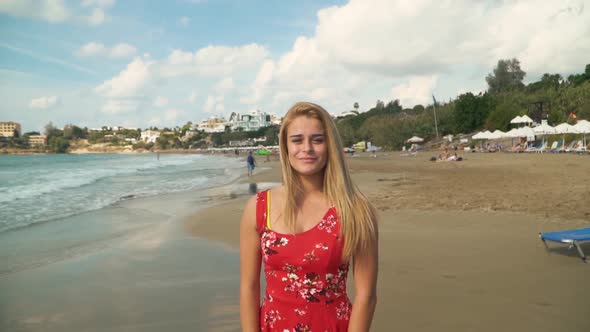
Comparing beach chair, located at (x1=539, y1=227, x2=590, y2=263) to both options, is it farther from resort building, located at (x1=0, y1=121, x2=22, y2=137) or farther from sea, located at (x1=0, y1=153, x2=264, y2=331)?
resort building, located at (x1=0, y1=121, x2=22, y2=137)

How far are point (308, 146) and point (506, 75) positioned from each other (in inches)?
3766

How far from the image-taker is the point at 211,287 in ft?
17.7

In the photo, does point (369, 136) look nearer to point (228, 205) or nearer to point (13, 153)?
point (228, 205)

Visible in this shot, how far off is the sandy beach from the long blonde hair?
2.61m

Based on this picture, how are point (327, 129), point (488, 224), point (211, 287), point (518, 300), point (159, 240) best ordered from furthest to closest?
point (159, 240)
point (488, 224)
point (211, 287)
point (518, 300)
point (327, 129)

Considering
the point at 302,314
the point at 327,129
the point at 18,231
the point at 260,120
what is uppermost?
the point at 260,120

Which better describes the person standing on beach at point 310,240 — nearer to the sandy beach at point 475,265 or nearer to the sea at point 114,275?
the sandy beach at point 475,265

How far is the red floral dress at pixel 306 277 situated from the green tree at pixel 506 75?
3642 inches

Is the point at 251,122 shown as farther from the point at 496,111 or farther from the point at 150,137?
the point at 496,111

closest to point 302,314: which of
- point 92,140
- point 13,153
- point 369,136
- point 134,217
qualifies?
point 134,217

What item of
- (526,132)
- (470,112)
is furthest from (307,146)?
(470,112)

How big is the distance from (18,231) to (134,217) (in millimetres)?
2863

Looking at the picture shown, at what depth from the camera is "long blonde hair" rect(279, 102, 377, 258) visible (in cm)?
164

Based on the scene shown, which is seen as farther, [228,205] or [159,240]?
Result: [228,205]
